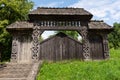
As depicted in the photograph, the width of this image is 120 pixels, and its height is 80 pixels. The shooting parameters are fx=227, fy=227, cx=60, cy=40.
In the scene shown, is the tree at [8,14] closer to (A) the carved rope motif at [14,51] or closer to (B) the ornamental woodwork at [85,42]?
(A) the carved rope motif at [14,51]

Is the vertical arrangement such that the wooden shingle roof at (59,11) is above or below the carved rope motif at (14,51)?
above

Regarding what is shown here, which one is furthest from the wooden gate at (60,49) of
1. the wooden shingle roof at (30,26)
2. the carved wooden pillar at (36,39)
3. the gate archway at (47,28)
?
the wooden shingle roof at (30,26)

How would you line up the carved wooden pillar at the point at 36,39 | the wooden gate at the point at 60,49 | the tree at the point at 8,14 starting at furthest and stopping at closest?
the tree at the point at 8,14, the wooden gate at the point at 60,49, the carved wooden pillar at the point at 36,39

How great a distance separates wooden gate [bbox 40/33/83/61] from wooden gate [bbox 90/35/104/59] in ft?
3.95

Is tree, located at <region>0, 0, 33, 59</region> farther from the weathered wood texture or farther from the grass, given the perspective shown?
the grass

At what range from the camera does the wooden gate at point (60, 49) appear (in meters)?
22.6

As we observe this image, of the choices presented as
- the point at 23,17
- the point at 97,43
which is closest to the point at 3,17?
the point at 23,17

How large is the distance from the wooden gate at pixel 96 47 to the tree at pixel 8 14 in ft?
34.6

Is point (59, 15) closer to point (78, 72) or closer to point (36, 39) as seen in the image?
point (36, 39)

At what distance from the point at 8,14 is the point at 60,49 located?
1037 centimetres

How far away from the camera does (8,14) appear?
29422 millimetres

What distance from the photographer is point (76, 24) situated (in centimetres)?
2272

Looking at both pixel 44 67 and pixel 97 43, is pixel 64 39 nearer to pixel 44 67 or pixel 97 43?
pixel 97 43

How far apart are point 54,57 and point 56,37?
208cm
